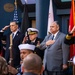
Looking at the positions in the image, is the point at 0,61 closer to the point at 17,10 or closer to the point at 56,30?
the point at 56,30

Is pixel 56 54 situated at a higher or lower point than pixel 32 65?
lower

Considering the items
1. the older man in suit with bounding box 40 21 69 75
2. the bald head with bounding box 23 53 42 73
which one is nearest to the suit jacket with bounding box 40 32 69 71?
the older man in suit with bounding box 40 21 69 75

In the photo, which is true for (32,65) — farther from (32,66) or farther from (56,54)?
(56,54)

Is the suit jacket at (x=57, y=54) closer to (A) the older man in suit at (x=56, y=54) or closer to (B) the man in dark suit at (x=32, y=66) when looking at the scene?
(A) the older man in suit at (x=56, y=54)

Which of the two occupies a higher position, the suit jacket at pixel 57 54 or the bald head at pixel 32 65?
the bald head at pixel 32 65

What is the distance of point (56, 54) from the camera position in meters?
6.46

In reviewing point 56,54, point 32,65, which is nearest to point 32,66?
point 32,65

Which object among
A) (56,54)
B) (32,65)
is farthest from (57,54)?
(32,65)

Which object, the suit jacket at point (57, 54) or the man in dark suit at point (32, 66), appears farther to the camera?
the suit jacket at point (57, 54)

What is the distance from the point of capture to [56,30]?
6559 mm

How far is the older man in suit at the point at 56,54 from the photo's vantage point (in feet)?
21.2

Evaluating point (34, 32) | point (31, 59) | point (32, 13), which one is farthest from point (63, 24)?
point (31, 59)

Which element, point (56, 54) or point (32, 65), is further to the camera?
point (56, 54)

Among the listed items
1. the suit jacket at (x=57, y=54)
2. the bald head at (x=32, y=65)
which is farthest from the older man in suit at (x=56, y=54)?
the bald head at (x=32, y=65)
